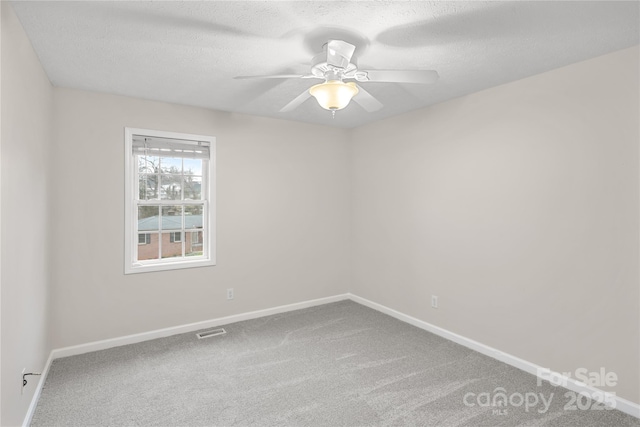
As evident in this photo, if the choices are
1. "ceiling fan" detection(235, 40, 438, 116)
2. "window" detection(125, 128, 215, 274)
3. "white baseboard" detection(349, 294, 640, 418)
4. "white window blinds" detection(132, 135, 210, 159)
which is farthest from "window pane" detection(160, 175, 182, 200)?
"white baseboard" detection(349, 294, 640, 418)

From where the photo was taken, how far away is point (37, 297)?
246cm

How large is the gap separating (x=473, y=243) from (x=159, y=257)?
10.5 feet

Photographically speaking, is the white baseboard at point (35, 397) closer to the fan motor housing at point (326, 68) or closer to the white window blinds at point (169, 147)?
the white window blinds at point (169, 147)

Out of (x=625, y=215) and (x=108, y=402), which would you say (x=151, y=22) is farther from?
(x=625, y=215)

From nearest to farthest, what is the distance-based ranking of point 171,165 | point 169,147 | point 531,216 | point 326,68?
1. point 326,68
2. point 531,216
3. point 169,147
4. point 171,165

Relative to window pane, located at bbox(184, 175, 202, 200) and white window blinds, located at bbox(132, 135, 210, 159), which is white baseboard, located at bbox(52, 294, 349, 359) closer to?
window pane, located at bbox(184, 175, 202, 200)

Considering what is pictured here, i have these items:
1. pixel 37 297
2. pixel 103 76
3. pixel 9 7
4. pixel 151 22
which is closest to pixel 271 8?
pixel 151 22

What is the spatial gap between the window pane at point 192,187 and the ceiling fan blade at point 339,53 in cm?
228

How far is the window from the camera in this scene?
3371mm

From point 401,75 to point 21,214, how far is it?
2.39 metres

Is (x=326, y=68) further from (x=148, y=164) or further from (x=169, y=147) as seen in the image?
(x=148, y=164)

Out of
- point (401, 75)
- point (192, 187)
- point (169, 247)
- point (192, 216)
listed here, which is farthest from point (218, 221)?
point (401, 75)

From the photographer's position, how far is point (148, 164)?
A: 11.5 ft

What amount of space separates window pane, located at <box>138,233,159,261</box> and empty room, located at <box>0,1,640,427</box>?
1.4 inches
